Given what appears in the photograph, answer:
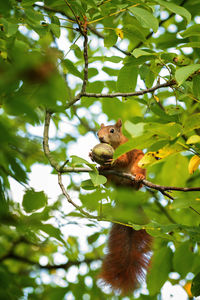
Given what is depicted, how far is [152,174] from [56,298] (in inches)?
113

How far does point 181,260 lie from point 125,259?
563 millimetres

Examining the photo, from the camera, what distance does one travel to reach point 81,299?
2330 mm

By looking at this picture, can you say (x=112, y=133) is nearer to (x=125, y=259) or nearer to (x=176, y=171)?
(x=176, y=171)

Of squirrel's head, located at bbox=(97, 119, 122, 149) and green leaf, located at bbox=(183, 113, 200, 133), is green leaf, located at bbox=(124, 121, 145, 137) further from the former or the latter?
squirrel's head, located at bbox=(97, 119, 122, 149)

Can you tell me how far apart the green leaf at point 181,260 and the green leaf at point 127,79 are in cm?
107

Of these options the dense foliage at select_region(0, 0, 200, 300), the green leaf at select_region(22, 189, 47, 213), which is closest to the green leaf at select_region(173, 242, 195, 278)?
the dense foliage at select_region(0, 0, 200, 300)

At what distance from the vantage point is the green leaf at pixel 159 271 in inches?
85.4

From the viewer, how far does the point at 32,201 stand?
67.2 inches

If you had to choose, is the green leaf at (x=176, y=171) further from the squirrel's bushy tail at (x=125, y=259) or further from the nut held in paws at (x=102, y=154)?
the nut held in paws at (x=102, y=154)

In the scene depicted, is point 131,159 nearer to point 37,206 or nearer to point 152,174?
point 152,174

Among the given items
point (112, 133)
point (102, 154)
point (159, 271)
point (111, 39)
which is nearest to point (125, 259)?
point (159, 271)

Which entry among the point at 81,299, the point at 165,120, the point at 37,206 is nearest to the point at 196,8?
the point at 165,120

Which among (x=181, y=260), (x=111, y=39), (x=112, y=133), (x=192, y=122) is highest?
(x=111, y=39)

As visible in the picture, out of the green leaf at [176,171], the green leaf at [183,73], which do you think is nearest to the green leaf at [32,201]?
the green leaf at [183,73]
